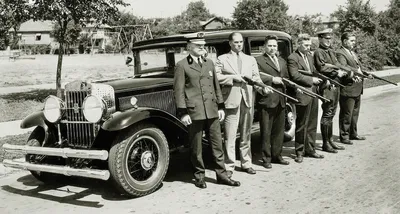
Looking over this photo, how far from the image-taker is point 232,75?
5.48 m

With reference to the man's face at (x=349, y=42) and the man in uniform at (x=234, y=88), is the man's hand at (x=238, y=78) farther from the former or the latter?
the man's face at (x=349, y=42)

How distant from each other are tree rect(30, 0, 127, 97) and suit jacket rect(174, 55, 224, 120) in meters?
7.69

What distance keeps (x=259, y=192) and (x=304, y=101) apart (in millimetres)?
1992

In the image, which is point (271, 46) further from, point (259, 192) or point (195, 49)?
point (259, 192)

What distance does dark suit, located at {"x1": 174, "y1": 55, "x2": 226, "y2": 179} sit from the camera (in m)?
4.95

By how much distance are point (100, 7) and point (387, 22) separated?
2843 cm

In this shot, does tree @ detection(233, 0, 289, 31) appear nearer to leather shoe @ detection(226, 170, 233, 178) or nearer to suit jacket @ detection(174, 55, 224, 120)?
leather shoe @ detection(226, 170, 233, 178)

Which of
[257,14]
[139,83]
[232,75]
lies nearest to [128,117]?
[139,83]

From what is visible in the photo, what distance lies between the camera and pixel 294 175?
18.3ft

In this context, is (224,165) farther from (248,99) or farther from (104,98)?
(104,98)

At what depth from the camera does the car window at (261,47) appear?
6662 mm

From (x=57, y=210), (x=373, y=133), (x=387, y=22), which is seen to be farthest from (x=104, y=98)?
(x=387, y=22)

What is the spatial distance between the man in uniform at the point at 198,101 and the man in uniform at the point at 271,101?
1.00 metres

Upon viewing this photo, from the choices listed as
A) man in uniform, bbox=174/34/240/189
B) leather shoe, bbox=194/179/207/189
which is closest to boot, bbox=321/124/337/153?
man in uniform, bbox=174/34/240/189
